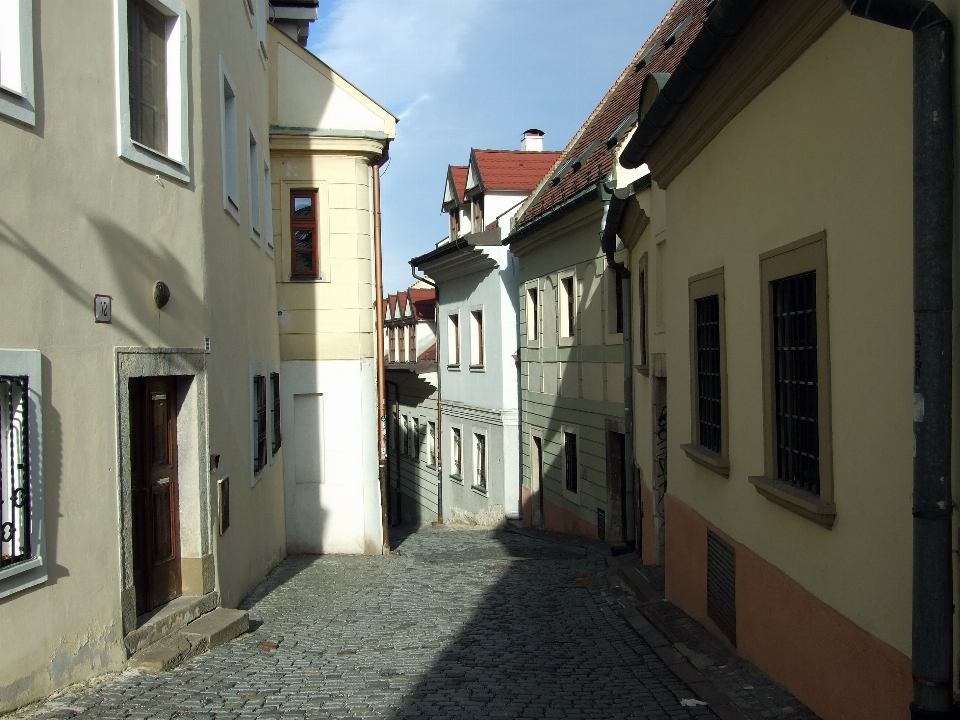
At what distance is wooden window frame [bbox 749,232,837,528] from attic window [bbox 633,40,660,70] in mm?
12955

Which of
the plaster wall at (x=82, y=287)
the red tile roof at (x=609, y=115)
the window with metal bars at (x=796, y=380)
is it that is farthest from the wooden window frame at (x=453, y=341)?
Result: the window with metal bars at (x=796, y=380)

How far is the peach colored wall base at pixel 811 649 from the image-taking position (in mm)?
4473

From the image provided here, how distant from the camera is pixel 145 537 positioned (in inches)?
303

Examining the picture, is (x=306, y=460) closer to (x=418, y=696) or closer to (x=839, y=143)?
(x=418, y=696)

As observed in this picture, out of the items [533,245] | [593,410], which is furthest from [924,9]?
[533,245]

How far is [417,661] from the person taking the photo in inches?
302

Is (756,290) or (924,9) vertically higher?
(924,9)

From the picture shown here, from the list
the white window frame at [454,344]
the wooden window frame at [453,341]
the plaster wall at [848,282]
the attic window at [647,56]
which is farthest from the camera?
the wooden window frame at [453,341]

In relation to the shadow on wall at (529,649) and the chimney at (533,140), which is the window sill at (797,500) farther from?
the chimney at (533,140)

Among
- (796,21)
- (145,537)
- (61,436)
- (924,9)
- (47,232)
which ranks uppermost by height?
(796,21)

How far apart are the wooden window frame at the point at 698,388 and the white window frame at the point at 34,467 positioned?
454cm

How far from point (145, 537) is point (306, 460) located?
7.67 metres

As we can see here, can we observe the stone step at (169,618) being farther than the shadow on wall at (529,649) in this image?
Yes

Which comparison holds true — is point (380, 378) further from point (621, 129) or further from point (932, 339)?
point (932, 339)
